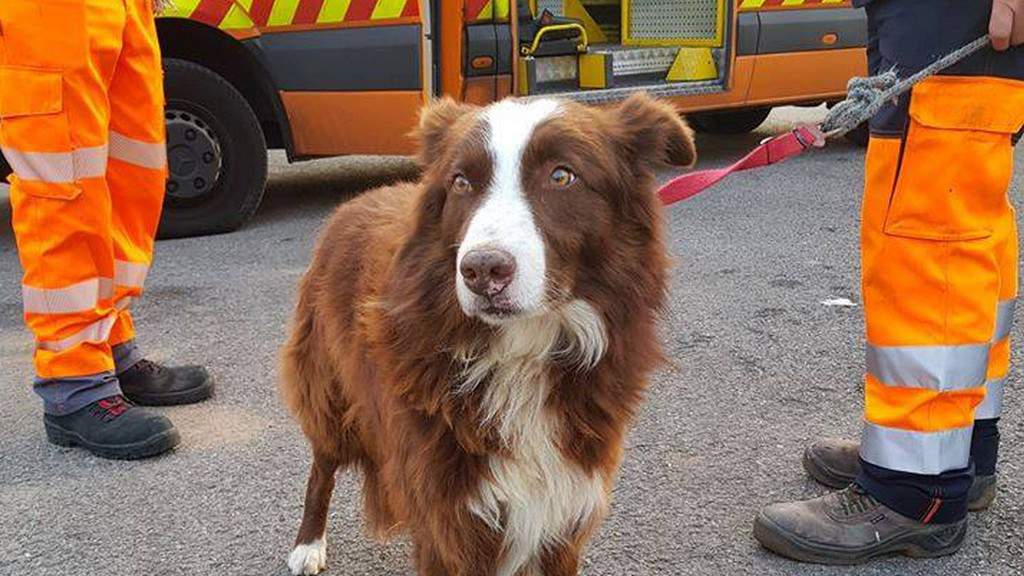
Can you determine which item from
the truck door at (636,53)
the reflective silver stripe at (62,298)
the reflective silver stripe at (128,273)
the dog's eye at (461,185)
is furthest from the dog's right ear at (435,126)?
the truck door at (636,53)

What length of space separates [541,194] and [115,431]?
190 centimetres

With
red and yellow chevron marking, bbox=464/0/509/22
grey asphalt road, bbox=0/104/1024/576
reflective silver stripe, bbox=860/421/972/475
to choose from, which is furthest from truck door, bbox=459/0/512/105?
reflective silver stripe, bbox=860/421/972/475

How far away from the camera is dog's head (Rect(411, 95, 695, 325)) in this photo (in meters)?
2.02

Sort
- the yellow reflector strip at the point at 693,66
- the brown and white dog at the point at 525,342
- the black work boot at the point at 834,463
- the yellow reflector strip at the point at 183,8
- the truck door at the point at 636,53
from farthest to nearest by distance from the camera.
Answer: the yellow reflector strip at the point at 693,66 < the truck door at the point at 636,53 < the yellow reflector strip at the point at 183,8 < the black work boot at the point at 834,463 < the brown and white dog at the point at 525,342

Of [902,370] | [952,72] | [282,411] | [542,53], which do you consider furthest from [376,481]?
[542,53]

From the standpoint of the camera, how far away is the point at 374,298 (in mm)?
2361

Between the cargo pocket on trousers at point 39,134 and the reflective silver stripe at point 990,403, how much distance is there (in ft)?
9.11

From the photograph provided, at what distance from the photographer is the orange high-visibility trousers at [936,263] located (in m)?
2.52

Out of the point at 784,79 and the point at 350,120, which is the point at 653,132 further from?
the point at 784,79

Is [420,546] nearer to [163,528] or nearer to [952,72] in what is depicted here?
[163,528]

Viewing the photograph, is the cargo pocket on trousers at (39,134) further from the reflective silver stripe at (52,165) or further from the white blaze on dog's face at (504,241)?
the white blaze on dog's face at (504,241)

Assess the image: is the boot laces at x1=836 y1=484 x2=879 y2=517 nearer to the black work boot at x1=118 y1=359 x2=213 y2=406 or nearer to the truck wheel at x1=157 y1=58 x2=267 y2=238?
the black work boot at x1=118 y1=359 x2=213 y2=406

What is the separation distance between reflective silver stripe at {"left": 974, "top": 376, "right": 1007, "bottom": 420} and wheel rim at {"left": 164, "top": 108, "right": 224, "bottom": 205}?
4400 mm

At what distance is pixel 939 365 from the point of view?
2.64m
